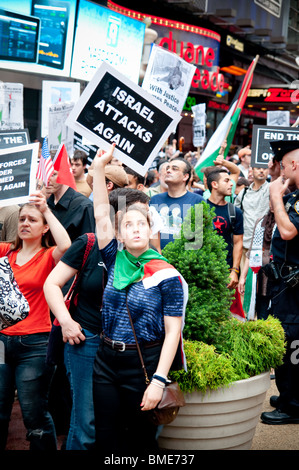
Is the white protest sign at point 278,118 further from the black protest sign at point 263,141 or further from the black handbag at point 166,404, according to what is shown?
the black handbag at point 166,404

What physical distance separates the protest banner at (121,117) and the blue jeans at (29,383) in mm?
1282

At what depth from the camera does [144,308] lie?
3.06 metres

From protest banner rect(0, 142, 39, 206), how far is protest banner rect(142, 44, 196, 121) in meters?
2.66

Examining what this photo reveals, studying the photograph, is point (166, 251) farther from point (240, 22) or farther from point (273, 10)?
point (273, 10)

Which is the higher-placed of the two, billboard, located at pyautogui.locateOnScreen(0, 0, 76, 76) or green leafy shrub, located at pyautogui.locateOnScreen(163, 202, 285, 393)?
billboard, located at pyautogui.locateOnScreen(0, 0, 76, 76)

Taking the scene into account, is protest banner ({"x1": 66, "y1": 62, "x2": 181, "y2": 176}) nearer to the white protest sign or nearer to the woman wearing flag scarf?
the woman wearing flag scarf

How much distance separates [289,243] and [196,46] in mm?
19143

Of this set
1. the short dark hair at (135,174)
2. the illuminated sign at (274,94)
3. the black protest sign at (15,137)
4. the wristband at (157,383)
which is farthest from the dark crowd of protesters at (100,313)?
the illuminated sign at (274,94)

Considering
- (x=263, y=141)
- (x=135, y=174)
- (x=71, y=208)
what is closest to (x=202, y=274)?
(x=71, y=208)

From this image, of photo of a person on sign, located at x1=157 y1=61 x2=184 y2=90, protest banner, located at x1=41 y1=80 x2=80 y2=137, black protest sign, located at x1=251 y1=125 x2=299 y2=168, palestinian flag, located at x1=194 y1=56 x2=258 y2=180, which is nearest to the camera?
black protest sign, located at x1=251 y1=125 x2=299 y2=168

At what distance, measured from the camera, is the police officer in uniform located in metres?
4.58

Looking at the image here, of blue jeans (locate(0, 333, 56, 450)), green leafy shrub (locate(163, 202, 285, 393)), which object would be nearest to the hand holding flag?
green leafy shrub (locate(163, 202, 285, 393))

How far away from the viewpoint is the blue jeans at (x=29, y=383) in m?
3.62

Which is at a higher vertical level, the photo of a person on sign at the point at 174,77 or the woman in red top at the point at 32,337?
the photo of a person on sign at the point at 174,77
